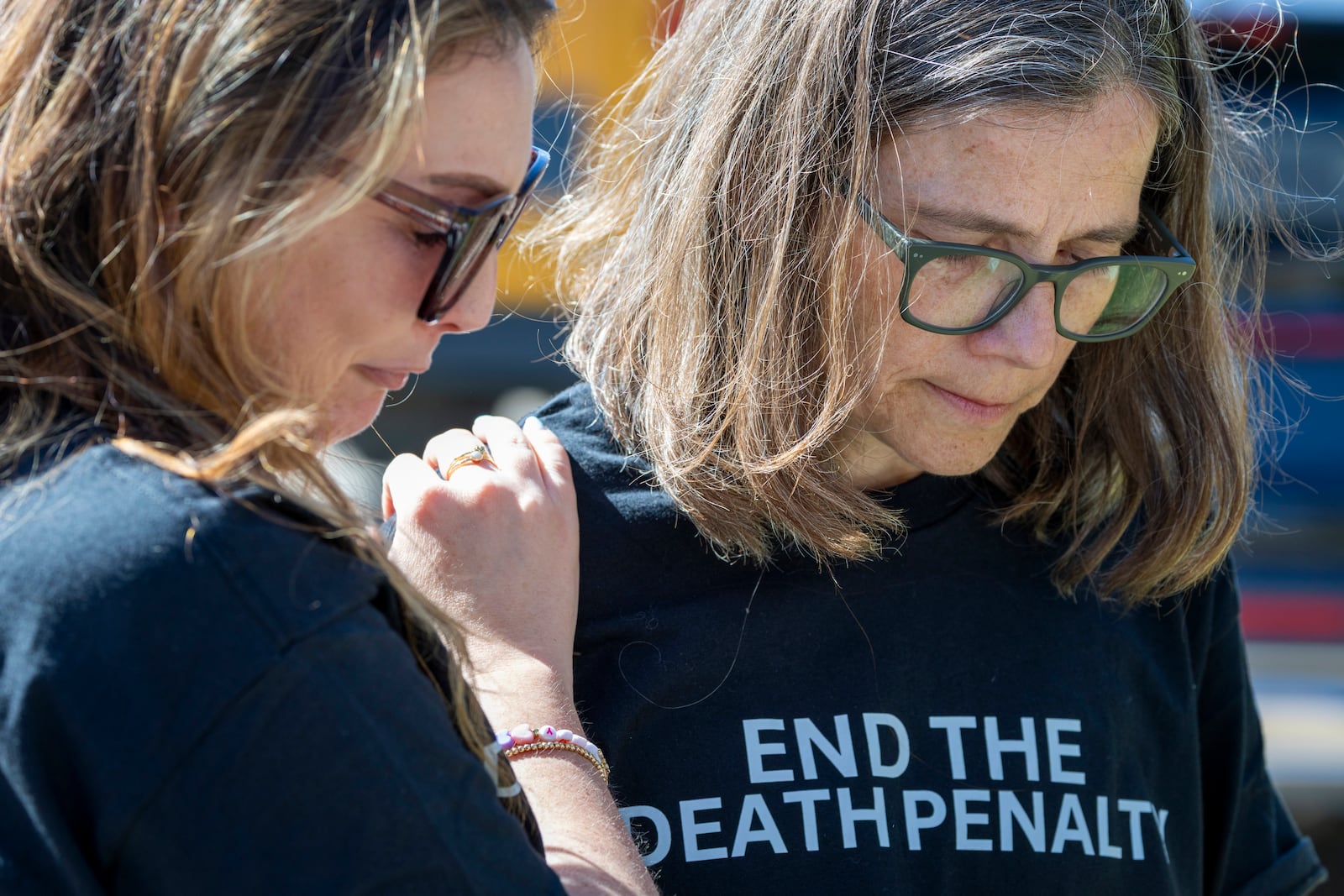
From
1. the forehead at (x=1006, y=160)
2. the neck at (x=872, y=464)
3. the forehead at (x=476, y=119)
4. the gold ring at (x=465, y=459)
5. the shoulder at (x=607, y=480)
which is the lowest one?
the neck at (x=872, y=464)

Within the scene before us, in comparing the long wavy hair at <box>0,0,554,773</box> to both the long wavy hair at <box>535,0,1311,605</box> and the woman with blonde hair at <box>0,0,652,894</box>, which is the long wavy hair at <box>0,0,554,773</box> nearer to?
the woman with blonde hair at <box>0,0,652,894</box>

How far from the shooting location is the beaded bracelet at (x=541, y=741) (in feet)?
4.02

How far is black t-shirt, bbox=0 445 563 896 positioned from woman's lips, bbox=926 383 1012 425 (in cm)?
87

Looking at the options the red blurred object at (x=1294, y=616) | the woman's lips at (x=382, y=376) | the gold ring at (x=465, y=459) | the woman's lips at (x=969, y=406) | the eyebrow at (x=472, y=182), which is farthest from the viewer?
the red blurred object at (x=1294, y=616)

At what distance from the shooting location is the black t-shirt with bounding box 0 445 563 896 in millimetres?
826

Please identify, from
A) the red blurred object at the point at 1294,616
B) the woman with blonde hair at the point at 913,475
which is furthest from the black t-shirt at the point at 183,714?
the red blurred object at the point at 1294,616

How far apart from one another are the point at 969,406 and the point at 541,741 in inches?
26.4

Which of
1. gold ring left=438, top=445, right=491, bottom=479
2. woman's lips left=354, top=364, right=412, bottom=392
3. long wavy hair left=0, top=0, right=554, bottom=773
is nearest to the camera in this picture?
long wavy hair left=0, top=0, right=554, bottom=773

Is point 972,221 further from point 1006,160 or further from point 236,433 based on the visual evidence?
point 236,433

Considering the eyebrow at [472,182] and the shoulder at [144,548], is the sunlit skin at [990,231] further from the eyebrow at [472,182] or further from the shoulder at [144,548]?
the shoulder at [144,548]

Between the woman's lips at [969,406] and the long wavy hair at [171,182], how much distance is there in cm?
80

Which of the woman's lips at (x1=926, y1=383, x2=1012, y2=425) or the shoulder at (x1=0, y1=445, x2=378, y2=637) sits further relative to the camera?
the woman's lips at (x1=926, y1=383, x2=1012, y2=425)

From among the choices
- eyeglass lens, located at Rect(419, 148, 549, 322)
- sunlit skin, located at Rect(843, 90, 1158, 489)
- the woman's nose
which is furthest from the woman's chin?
the woman's nose

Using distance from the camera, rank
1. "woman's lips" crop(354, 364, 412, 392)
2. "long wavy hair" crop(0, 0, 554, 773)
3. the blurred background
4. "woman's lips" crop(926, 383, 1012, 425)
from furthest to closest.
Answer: the blurred background, "woman's lips" crop(926, 383, 1012, 425), "woman's lips" crop(354, 364, 412, 392), "long wavy hair" crop(0, 0, 554, 773)
